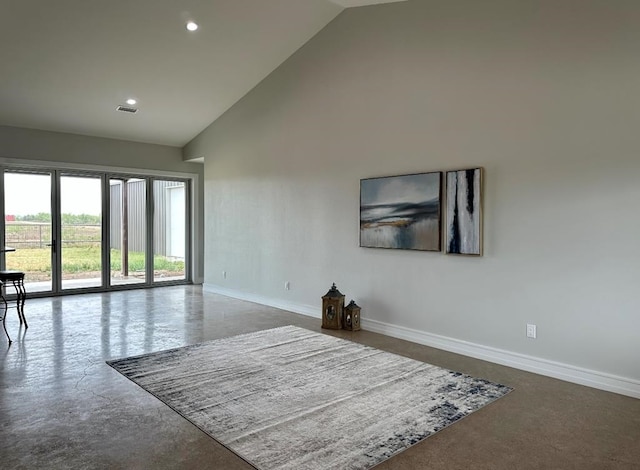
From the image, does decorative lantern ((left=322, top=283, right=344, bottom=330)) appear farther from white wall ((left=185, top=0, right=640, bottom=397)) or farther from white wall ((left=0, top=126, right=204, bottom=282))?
white wall ((left=0, top=126, right=204, bottom=282))

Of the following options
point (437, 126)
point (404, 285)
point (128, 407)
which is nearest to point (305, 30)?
point (437, 126)

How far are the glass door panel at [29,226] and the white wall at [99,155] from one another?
354 millimetres

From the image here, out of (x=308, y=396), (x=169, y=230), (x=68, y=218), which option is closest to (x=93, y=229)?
(x=68, y=218)

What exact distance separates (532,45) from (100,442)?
4.46m

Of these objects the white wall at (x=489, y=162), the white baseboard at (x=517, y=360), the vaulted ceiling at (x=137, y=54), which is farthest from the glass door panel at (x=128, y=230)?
the white baseboard at (x=517, y=360)

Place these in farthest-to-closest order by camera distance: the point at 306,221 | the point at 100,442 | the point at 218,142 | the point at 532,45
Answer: the point at 218,142
the point at 306,221
the point at 532,45
the point at 100,442

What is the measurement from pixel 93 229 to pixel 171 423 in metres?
6.22

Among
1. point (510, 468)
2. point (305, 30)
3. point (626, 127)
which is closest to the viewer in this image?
point (510, 468)

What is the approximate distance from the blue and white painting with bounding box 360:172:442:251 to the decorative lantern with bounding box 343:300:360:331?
2.49 feet

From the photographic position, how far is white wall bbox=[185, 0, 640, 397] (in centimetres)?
356

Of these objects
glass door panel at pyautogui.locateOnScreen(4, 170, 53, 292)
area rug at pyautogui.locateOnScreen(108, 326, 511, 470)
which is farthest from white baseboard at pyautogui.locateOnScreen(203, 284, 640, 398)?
glass door panel at pyautogui.locateOnScreen(4, 170, 53, 292)

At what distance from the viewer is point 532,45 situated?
157 inches

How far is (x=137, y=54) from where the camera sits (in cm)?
577

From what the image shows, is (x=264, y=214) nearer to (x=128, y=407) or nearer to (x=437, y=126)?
(x=437, y=126)
